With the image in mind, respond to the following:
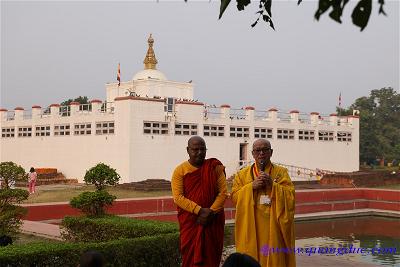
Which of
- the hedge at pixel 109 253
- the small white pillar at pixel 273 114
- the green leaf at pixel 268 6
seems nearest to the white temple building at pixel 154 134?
the small white pillar at pixel 273 114

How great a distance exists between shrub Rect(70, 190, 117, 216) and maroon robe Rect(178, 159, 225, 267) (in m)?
4.18

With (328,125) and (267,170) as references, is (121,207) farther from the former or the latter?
(328,125)

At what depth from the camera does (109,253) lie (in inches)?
228

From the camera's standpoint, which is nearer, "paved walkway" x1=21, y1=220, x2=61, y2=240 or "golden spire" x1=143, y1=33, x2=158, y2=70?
"paved walkway" x1=21, y1=220, x2=61, y2=240

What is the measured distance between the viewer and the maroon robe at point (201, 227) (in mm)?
4605

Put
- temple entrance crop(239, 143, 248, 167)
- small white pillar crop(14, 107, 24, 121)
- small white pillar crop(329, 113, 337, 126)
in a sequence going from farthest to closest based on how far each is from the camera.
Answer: small white pillar crop(329, 113, 337, 126) < small white pillar crop(14, 107, 24, 121) < temple entrance crop(239, 143, 248, 167)

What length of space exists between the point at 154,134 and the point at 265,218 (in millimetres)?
17372

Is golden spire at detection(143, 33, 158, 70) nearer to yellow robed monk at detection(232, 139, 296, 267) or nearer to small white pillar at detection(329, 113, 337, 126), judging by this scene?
small white pillar at detection(329, 113, 337, 126)

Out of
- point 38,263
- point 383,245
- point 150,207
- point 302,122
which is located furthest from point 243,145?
point 38,263

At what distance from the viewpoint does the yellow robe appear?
4434 mm

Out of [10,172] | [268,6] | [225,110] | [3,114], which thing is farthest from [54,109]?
[268,6]

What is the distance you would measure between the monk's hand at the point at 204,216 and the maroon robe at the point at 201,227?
0.13 feet

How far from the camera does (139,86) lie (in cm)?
2638

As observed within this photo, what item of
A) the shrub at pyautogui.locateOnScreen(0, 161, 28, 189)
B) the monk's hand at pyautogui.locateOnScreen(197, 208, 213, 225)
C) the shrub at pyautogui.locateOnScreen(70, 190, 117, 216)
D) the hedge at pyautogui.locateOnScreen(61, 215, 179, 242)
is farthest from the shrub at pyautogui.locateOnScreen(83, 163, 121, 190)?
the monk's hand at pyautogui.locateOnScreen(197, 208, 213, 225)
